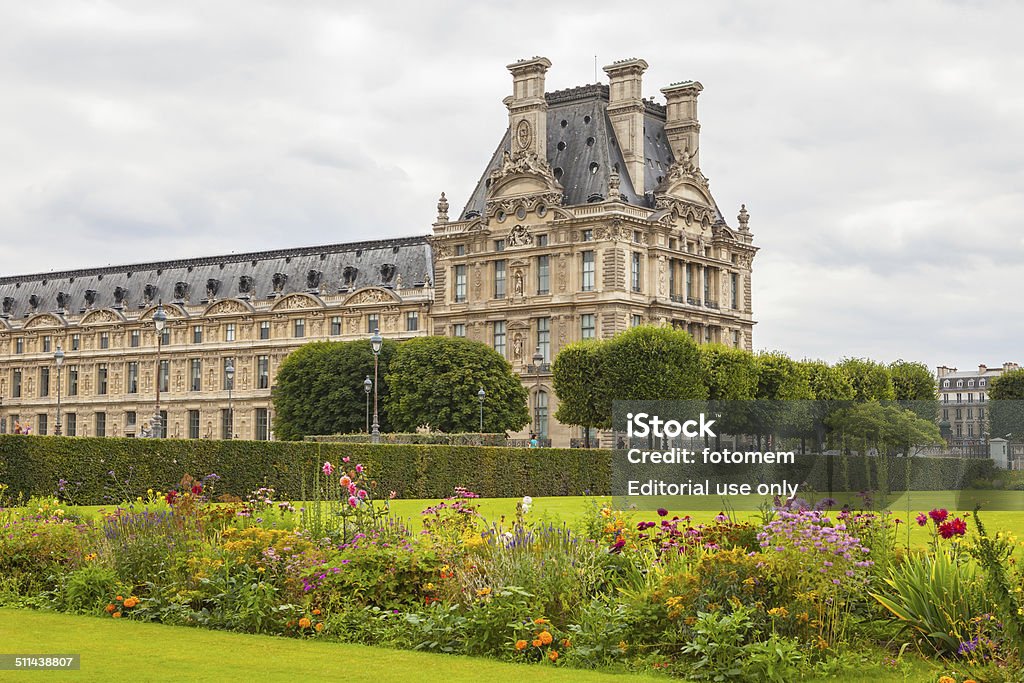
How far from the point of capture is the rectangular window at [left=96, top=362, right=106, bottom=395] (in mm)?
120438

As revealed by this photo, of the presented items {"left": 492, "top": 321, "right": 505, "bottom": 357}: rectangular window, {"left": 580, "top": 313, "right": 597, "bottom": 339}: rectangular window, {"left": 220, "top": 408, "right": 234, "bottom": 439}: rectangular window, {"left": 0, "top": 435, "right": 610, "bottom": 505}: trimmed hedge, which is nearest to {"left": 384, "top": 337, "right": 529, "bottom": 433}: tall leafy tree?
{"left": 580, "top": 313, "right": 597, "bottom": 339}: rectangular window

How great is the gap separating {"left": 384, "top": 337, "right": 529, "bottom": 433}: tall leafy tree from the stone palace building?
3.34 meters

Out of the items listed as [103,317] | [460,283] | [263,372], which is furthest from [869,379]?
[103,317]

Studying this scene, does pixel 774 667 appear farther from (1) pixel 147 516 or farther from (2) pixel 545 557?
(1) pixel 147 516

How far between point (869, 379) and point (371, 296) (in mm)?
37260

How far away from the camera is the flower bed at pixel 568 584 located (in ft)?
42.5

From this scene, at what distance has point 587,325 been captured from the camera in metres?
85.2

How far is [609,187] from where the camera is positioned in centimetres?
8538

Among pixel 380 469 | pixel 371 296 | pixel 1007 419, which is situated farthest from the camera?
pixel 371 296

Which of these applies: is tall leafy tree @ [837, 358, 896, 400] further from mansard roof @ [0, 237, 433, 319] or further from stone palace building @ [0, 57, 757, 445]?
mansard roof @ [0, 237, 433, 319]

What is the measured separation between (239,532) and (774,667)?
6889mm

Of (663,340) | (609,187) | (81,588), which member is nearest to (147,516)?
(81,588)

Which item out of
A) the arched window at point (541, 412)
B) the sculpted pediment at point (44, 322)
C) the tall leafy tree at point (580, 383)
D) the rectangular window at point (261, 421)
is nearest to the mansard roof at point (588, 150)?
the arched window at point (541, 412)

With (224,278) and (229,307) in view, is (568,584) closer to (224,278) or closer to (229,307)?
(229,307)
